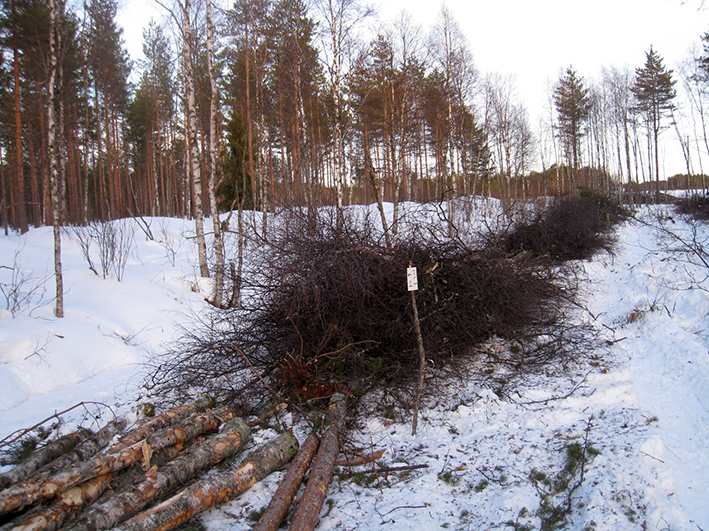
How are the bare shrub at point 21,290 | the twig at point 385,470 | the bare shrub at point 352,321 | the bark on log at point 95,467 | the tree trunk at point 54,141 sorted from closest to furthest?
1. the bark on log at point 95,467
2. the twig at point 385,470
3. the bare shrub at point 352,321
4. the bare shrub at point 21,290
5. the tree trunk at point 54,141

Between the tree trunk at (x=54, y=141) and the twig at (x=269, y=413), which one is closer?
the twig at (x=269, y=413)

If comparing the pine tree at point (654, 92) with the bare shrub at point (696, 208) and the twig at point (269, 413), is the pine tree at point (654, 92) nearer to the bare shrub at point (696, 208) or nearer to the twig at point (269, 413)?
the bare shrub at point (696, 208)

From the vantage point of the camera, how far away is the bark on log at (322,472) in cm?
267

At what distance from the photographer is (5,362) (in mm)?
5504

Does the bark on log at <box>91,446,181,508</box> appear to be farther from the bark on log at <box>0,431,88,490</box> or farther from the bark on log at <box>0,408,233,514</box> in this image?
the bark on log at <box>0,431,88,490</box>

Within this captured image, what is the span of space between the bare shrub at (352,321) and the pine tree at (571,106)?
91.3 ft

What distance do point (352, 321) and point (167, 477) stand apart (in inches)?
97.8

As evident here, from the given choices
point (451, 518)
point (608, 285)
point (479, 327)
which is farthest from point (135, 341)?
point (608, 285)

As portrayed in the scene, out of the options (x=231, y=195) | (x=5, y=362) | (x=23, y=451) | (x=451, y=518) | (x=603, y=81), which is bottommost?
(x=451, y=518)

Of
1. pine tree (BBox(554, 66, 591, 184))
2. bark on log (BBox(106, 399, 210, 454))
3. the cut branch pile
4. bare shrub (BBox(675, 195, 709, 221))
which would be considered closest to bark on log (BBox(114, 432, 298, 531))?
the cut branch pile

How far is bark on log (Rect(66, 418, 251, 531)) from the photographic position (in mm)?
2566

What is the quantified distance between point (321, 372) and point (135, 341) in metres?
4.65

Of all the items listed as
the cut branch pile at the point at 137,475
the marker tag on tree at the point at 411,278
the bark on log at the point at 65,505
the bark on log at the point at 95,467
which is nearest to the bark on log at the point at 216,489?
the cut branch pile at the point at 137,475

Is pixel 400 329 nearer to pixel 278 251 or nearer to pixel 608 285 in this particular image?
pixel 278 251
